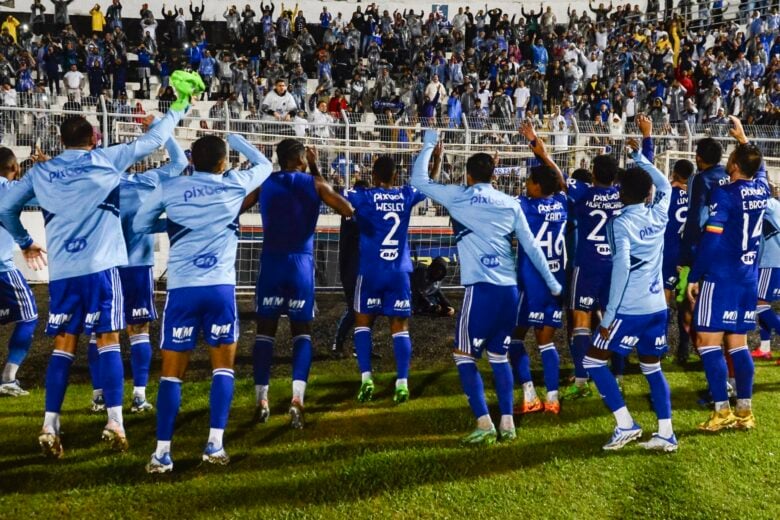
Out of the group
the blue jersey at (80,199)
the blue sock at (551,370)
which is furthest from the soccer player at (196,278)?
the blue sock at (551,370)

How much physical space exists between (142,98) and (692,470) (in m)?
21.2

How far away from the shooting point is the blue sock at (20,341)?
292 inches

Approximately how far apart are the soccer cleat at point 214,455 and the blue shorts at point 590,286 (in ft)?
11.8

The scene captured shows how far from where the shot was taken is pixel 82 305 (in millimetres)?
5570

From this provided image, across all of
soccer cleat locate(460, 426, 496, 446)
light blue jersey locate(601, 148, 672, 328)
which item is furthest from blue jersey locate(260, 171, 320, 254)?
light blue jersey locate(601, 148, 672, 328)

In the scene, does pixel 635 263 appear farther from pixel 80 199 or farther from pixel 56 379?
pixel 56 379

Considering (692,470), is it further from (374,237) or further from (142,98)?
(142,98)

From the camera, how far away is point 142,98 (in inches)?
919

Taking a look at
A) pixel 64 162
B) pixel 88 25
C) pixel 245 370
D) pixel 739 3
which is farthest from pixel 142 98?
pixel 739 3

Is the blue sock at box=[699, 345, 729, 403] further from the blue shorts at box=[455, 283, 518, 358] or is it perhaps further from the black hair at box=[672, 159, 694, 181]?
the black hair at box=[672, 159, 694, 181]

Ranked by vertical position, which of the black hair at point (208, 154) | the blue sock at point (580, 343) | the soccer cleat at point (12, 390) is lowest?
the soccer cleat at point (12, 390)

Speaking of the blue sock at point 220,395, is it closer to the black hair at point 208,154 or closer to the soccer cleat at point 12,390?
the black hair at point 208,154

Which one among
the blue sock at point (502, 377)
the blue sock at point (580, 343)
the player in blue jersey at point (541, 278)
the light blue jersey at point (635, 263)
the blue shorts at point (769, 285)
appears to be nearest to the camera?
the light blue jersey at point (635, 263)

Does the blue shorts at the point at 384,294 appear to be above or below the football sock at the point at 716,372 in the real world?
above
